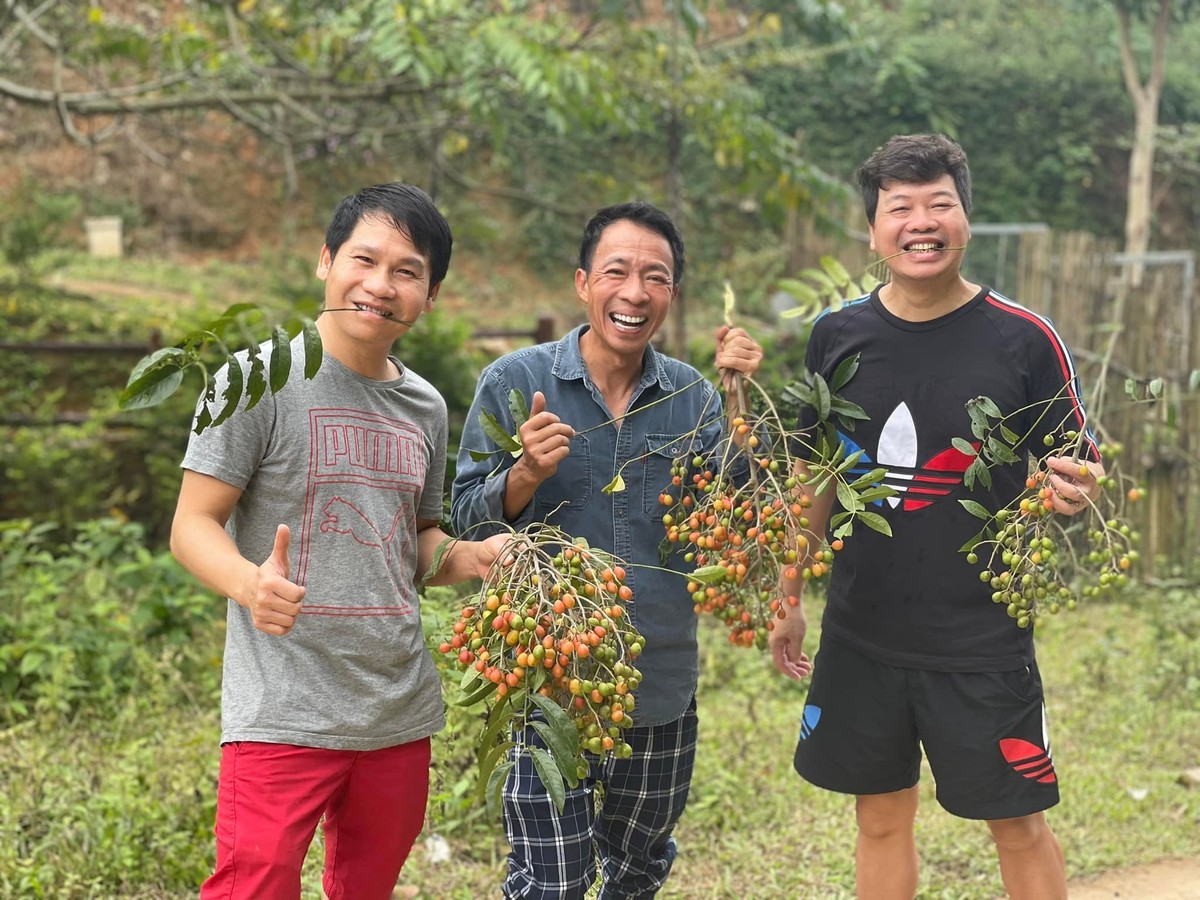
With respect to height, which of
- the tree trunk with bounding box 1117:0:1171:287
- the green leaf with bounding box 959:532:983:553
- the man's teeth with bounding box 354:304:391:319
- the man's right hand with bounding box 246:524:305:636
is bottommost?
the man's right hand with bounding box 246:524:305:636

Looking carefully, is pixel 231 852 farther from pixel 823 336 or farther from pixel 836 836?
pixel 836 836

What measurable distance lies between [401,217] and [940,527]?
1.26 meters

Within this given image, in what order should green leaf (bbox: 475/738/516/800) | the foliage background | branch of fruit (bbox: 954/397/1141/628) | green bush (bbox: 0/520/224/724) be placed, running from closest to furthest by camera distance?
green leaf (bbox: 475/738/516/800), branch of fruit (bbox: 954/397/1141/628), the foliage background, green bush (bbox: 0/520/224/724)

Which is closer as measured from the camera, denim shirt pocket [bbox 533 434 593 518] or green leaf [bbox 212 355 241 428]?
green leaf [bbox 212 355 241 428]

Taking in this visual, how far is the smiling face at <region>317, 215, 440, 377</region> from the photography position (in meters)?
2.14

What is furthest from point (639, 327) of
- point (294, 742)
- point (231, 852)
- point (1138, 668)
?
point (1138, 668)

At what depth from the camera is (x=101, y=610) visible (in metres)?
4.52

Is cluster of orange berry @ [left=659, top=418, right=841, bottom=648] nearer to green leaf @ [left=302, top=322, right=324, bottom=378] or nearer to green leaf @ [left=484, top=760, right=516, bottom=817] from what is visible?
green leaf @ [left=484, top=760, right=516, bottom=817]

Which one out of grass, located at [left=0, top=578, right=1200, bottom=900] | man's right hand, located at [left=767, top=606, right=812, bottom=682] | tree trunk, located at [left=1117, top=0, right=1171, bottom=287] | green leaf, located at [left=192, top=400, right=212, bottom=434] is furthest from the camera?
tree trunk, located at [left=1117, top=0, right=1171, bottom=287]

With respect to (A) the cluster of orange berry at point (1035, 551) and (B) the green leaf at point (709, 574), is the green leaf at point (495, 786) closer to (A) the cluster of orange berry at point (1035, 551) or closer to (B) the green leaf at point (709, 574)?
(B) the green leaf at point (709, 574)

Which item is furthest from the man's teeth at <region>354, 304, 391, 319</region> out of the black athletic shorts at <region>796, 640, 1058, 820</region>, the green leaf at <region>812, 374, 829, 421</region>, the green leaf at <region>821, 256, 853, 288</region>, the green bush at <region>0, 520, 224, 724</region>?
the green bush at <region>0, 520, 224, 724</region>

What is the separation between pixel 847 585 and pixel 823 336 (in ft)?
1.82

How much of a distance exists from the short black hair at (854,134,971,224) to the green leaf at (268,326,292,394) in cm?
130

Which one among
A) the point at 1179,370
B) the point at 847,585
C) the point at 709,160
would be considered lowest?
the point at 847,585
